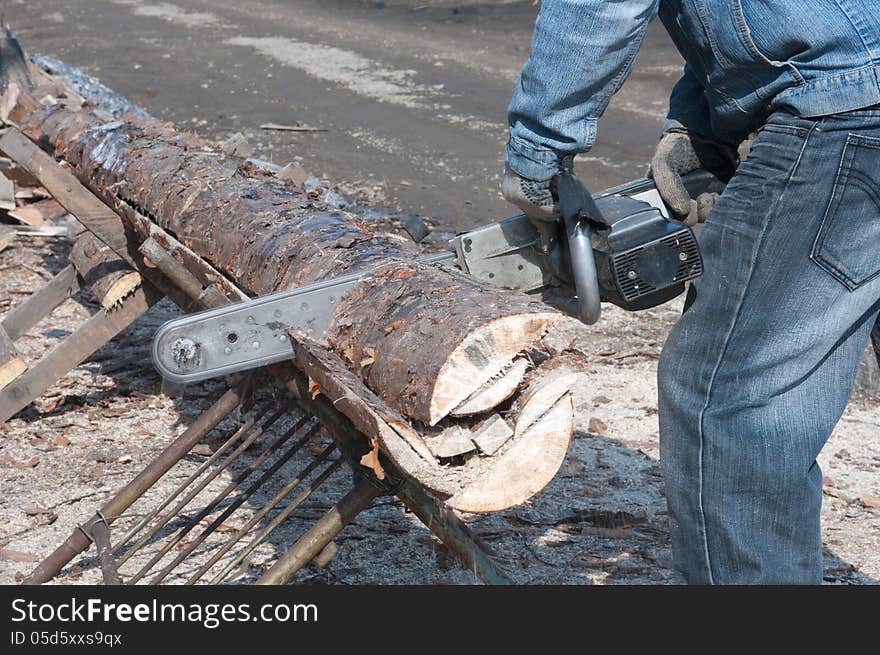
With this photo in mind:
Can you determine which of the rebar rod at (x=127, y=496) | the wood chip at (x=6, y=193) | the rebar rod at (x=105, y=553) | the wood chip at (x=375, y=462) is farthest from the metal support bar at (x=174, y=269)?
the wood chip at (x=6, y=193)

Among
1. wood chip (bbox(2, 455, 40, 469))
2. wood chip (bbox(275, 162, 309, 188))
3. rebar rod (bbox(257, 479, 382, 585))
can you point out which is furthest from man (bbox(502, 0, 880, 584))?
wood chip (bbox(2, 455, 40, 469))

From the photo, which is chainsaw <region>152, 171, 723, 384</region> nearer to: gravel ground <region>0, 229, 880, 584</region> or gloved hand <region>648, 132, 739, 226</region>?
gloved hand <region>648, 132, 739, 226</region>

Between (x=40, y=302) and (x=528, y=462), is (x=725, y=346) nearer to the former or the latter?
(x=528, y=462)

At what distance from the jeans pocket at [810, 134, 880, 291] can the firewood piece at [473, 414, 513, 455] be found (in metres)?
0.73

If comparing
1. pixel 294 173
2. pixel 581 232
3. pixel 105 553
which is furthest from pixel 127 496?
pixel 294 173

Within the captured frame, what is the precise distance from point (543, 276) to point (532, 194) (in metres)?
0.26

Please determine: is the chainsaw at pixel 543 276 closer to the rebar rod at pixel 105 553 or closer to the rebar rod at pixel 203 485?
the rebar rod at pixel 203 485

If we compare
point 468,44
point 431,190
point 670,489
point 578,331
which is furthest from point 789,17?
point 468,44

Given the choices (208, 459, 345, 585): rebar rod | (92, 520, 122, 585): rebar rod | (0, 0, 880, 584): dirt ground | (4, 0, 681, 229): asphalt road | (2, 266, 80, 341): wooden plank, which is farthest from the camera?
(4, 0, 681, 229): asphalt road

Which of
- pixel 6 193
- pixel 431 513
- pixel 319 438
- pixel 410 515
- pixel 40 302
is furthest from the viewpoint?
pixel 6 193

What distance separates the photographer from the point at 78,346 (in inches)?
147

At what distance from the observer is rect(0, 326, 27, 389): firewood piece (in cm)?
382

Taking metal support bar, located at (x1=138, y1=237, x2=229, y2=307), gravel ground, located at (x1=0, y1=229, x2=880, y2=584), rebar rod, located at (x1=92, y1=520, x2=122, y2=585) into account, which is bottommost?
gravel ground, located at (x1=0, y1=229, x2=880, y2=584)

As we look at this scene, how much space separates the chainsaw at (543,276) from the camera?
7.21 feet
